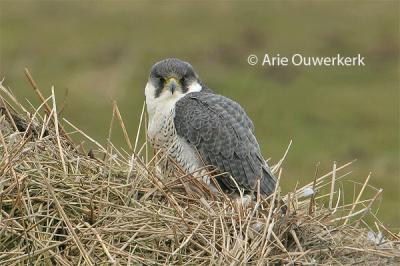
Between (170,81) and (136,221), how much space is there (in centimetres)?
230

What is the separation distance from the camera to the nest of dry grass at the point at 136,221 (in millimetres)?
5082

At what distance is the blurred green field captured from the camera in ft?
69.5

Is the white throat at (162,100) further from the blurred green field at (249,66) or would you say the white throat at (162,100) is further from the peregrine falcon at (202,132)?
the blurred green field at (249,66)

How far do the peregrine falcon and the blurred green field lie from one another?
28.5 feet

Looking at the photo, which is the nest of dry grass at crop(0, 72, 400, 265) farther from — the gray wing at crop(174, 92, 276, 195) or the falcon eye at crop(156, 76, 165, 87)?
the falcon eye at crop(156, 76, 165, 87)

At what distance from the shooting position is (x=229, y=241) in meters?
5.26

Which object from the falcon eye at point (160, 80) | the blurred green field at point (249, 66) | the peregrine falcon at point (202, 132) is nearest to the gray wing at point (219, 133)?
the peregrine falcon at point (202, 132)

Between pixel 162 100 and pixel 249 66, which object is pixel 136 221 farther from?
pixel 249 66

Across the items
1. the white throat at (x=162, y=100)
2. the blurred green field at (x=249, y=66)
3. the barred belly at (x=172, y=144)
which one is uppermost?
the white throat at (x=162, y=100)

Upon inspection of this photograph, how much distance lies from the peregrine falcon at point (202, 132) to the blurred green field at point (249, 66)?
8.67 meters
